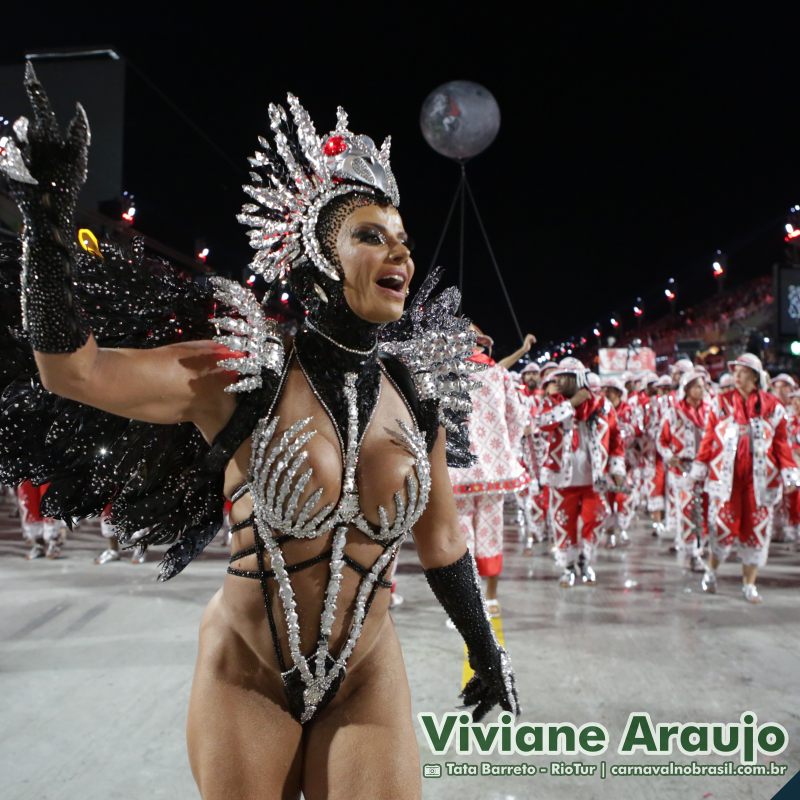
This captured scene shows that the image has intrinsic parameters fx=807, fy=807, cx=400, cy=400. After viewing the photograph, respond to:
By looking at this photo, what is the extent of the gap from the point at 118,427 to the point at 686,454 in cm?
766

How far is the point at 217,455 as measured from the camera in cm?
197

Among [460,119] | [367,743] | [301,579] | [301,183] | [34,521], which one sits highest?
[460,119]

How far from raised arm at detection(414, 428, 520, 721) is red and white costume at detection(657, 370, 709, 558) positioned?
6.13m

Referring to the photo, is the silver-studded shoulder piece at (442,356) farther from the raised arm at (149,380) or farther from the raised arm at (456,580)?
the raised arm at (149,380)

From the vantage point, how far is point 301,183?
221 cm

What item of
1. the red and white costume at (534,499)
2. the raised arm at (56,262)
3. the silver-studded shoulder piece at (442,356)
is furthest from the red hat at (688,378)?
the raised arm at (56,262)

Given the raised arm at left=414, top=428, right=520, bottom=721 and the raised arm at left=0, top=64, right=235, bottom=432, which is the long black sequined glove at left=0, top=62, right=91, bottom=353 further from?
the raised arm at left=414, top=428, right=520, bottom=721

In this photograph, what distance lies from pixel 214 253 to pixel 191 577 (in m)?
17.3

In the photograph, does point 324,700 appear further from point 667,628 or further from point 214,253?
point 214,253

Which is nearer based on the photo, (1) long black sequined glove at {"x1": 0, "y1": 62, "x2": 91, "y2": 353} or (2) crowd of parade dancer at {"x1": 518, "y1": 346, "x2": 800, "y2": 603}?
(1) long black sequined glove at {"x1": 0, "y1": 62, "x2": 91, "y2": 353}

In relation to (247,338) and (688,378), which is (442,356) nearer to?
(247,338)

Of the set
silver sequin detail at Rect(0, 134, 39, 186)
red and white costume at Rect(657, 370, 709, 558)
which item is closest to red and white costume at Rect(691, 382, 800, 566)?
red and white costume at Rect(657, 370, 709, 558)

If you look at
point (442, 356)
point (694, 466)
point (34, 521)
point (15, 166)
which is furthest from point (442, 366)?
point (34, 521)

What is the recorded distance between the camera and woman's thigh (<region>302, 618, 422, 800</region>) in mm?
1920
